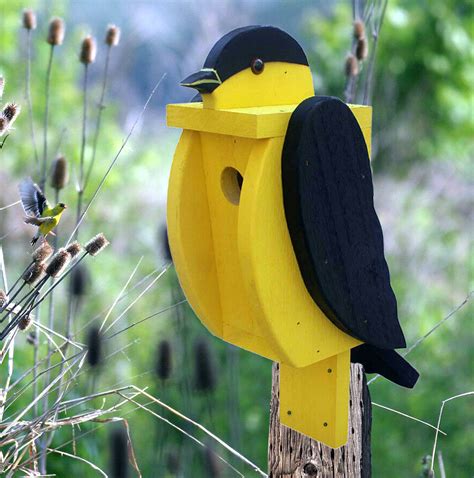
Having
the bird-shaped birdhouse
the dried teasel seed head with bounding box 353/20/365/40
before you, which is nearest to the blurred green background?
the bird-shaped birdhouse

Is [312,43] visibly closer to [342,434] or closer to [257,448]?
[257,448]

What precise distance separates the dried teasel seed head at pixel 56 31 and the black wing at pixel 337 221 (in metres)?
0.65

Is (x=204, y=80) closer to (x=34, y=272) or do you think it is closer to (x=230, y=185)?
(x=230, y=185)

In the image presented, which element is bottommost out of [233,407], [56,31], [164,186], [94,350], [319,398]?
[164,186]

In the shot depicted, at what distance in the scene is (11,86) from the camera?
424 cm

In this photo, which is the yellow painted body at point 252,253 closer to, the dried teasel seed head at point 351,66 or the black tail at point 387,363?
the black tail at point 387,363

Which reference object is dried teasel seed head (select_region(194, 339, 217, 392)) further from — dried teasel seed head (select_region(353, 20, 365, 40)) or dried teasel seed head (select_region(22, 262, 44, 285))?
dried teasel seed head (select_region(353, 20, 365, 40))

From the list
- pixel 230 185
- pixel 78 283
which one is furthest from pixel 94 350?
pixel 230 185

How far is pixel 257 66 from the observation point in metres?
1.17

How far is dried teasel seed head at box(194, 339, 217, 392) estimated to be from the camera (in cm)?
123

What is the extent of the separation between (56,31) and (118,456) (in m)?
0.86

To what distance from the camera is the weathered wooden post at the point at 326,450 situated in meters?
1.37

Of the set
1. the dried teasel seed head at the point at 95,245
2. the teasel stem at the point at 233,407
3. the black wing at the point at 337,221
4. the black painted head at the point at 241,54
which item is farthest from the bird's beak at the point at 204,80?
the teasel stem at the point at 233,407

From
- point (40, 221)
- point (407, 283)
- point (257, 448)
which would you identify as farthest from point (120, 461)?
point (407, 283)
